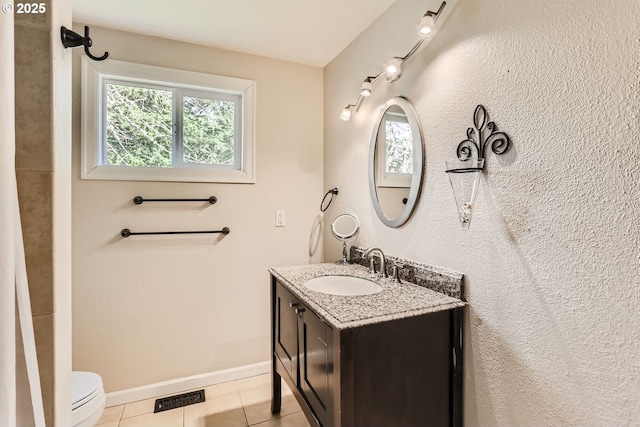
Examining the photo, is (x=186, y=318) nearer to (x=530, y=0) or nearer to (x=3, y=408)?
(x=3, y=408)

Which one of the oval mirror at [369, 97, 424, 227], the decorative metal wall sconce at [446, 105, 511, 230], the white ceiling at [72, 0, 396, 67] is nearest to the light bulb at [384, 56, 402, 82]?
the oval mirror at [369, 97, 424, 227]

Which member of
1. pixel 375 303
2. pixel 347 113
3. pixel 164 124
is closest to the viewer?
pixel 375 303

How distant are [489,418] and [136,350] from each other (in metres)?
1.96

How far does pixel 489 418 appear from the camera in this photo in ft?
3.63

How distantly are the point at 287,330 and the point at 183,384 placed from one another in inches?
40.8

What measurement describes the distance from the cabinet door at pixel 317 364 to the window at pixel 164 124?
123 cm

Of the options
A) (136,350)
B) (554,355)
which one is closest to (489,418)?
(554,355)

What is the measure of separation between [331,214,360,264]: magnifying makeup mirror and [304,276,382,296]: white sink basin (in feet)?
1.02

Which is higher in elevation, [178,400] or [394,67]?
[394,67]

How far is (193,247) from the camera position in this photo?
2.02 m

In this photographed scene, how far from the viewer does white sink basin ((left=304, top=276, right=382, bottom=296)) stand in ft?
5.04

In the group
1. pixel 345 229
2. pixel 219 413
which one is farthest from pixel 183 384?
pixel 345 229

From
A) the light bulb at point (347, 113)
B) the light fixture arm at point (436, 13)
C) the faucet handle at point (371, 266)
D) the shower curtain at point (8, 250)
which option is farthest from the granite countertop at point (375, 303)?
the light fixture arm at point (436, 13)

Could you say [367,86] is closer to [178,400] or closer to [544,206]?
[544,206]
